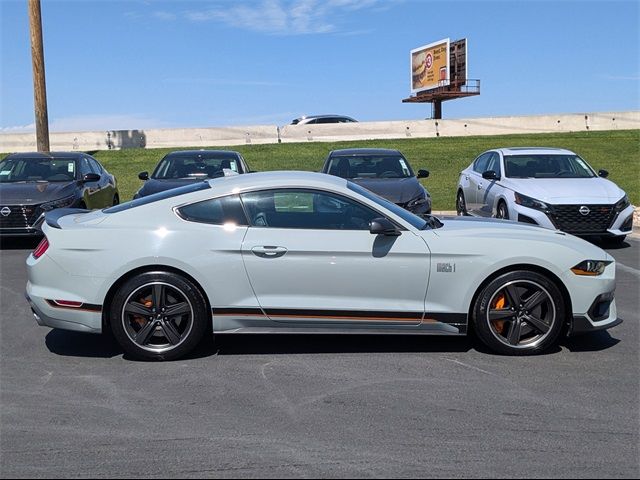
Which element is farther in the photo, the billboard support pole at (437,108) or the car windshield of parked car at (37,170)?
the billboard support pole at (437,108)

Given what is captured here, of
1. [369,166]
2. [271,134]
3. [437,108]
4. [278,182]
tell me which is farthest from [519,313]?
[437,108]

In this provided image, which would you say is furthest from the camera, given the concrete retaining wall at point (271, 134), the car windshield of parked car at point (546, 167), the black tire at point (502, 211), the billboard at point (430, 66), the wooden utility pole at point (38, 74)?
the billboard at point (430, 66)

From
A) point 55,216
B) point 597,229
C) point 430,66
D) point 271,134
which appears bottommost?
point 597,229

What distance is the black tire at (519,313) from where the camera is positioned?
5.70 m

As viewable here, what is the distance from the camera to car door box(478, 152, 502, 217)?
12.5 meters

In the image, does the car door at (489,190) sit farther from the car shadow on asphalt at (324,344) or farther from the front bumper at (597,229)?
the car shadow on asphalt at (324,344)

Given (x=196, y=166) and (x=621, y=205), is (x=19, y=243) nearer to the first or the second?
(x=196, y=166)

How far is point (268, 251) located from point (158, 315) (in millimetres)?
965

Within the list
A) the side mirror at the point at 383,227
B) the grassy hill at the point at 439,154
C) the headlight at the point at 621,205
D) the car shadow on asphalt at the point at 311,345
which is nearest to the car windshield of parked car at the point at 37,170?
the grassy hill at the point at 439,154

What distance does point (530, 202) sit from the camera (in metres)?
11.2

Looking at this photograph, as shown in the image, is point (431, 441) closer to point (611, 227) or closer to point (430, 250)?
point (430, 250)

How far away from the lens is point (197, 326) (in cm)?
566

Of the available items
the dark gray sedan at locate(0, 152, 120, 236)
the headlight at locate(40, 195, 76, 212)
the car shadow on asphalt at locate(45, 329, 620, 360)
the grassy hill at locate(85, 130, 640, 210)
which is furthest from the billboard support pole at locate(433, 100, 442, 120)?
the car shadow on asphalt at locate(45, 329, 620, 360)

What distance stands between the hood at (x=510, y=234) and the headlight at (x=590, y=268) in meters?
0.05
